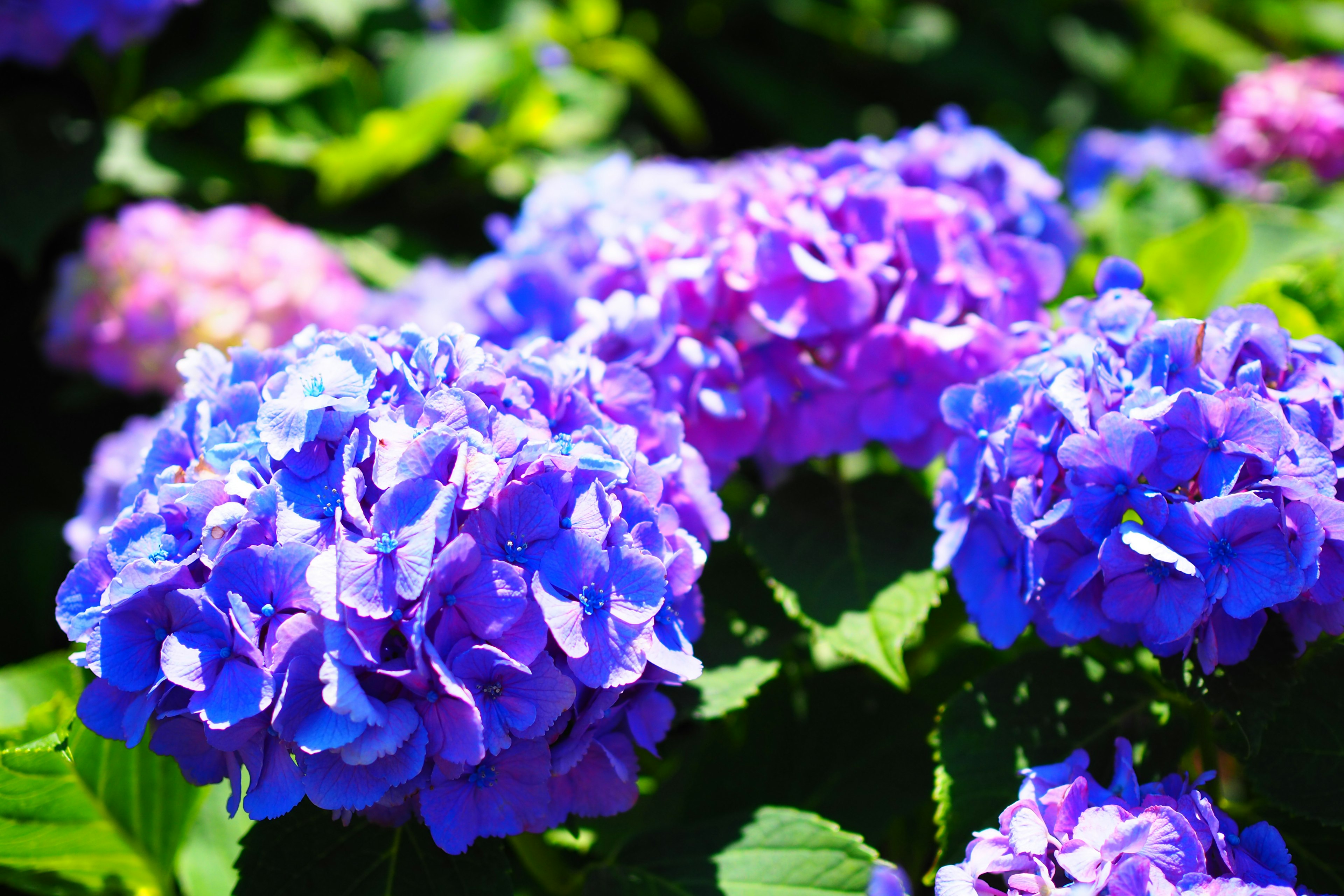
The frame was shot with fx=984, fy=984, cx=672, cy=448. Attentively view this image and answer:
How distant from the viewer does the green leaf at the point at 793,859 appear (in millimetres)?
1198

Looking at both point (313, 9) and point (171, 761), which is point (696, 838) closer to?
point (171, 761)

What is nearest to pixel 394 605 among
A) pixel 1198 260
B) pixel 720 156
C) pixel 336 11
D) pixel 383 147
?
pixel 1198 260

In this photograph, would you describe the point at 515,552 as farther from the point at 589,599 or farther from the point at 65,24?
the point at 65,24

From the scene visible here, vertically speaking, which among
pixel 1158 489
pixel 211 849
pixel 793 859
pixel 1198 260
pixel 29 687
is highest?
pixel 1158 489

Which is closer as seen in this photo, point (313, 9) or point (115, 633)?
point (115, 633)

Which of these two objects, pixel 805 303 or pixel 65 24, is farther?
pixel 65 24

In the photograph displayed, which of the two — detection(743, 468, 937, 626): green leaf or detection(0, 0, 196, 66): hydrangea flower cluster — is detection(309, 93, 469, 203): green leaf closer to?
detection(0, 0, 196, 66): hydrangea flower cluster

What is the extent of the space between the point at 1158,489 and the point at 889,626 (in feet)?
1.35

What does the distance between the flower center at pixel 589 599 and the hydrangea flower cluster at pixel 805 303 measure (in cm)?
46

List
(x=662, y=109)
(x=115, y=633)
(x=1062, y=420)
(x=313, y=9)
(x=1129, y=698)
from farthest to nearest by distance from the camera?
(x=662, y=109), (x=313, y=9), (x=1129, y=698), (x=1062, y=420), (x=115, y=633)

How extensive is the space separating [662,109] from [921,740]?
2407mm

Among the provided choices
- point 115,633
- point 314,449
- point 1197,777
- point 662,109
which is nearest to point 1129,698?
point 1197,777

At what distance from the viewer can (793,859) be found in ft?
4.07

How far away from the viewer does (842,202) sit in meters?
1.54
